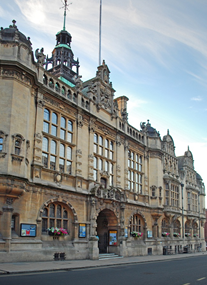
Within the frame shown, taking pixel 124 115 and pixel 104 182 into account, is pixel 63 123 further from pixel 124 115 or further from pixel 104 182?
pixel 124 115

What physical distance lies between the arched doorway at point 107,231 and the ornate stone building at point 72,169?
0.10 m

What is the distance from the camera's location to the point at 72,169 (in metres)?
28.8

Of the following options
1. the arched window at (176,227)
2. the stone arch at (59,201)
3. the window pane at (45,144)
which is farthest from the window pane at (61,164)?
the arched window at (176,227)

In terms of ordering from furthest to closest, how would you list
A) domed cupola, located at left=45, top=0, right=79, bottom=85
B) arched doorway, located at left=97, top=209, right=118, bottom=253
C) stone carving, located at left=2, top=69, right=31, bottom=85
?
domed cupola, located at left=45, top=0, right=79, bottom=85, arched doorway, located at left=97, top=209, right=118, bottom=253, stone carving, located at left=2, top=69, right=31, bottom=85

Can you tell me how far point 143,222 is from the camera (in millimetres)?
39062

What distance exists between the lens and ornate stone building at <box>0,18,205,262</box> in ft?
73.7

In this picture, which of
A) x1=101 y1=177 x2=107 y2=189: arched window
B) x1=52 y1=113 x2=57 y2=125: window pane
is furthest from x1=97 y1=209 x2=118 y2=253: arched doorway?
x1=52 y1=113 x2=57 y2=125: window pane

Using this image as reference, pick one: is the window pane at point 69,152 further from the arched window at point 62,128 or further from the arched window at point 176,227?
the arched window at point 176,227

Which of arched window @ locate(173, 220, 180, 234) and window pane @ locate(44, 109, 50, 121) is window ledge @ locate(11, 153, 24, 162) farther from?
arched window @ locate(173, 220, 180, 234)

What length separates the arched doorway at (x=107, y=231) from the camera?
1316 inches

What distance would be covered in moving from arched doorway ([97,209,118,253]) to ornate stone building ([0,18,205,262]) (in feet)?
0.34

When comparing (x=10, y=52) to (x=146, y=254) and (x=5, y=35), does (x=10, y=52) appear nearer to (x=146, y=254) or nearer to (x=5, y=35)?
(x=5, y=35)

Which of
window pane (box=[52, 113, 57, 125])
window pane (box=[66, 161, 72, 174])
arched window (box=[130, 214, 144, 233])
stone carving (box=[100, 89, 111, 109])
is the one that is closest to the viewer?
window pane (box=[52, 113, 57, 125])

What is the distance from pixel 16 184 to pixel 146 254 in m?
21.9
